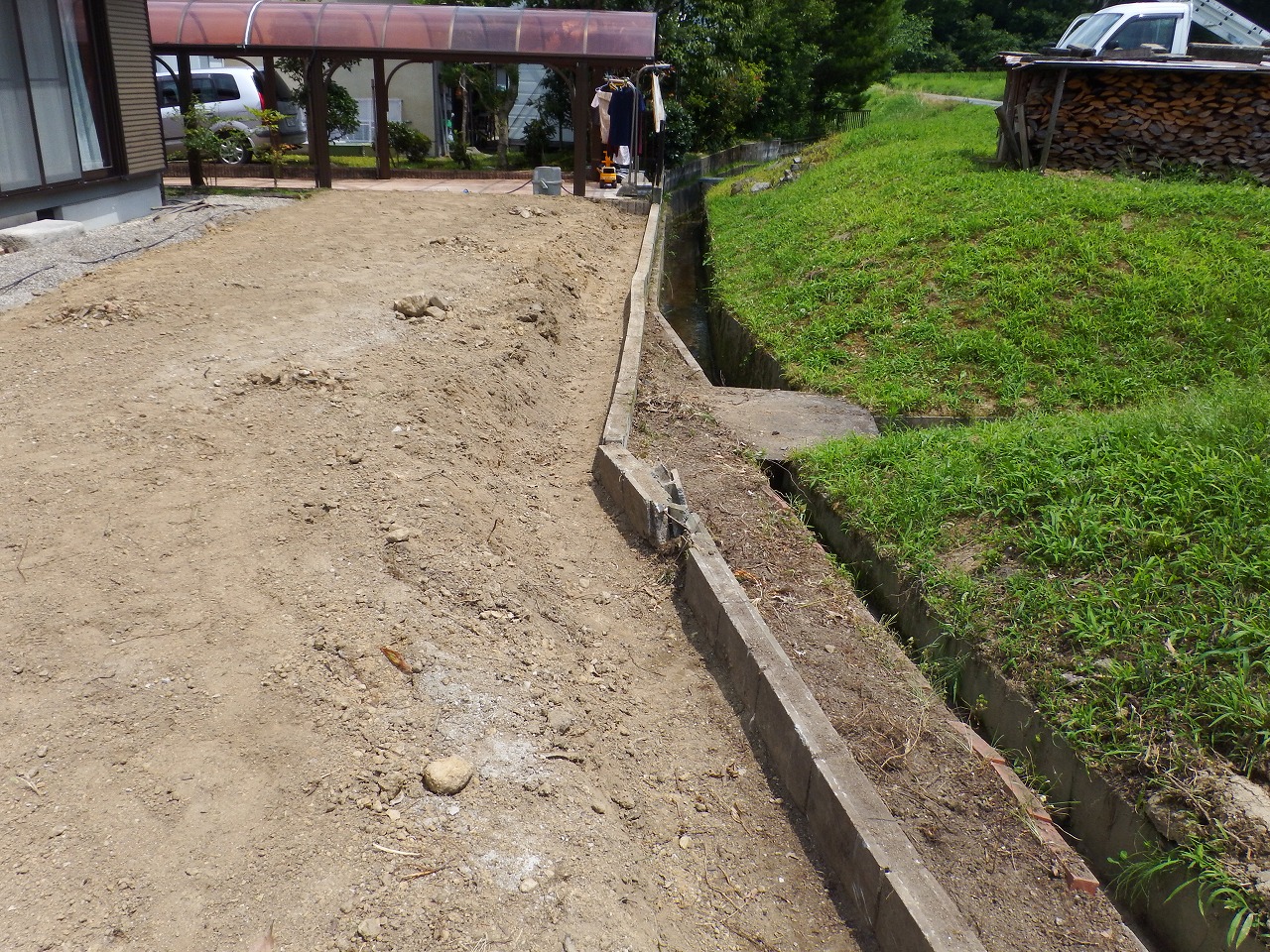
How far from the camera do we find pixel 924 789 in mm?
3857

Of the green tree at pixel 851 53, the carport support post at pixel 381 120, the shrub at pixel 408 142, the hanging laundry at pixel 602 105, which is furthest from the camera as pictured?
the green tree at pixel 851 53

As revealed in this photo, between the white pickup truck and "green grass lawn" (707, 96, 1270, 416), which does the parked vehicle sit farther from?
the white pickup truck

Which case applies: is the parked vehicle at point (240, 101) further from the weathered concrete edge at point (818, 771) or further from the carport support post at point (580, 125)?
the weathered concrete edge at point (818, 771)

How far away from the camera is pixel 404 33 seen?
52.3ft

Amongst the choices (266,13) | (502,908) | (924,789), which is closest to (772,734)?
(924,789)

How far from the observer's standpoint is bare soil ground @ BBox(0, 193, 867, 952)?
2898 millimetres

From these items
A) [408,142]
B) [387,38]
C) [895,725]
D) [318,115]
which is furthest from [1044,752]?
[408,142]

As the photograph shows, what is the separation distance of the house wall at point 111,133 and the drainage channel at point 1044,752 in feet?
29.2

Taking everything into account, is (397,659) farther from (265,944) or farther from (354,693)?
(265,944)

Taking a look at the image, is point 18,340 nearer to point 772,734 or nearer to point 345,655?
point 345,655

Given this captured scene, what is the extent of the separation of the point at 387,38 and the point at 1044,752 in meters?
15.7

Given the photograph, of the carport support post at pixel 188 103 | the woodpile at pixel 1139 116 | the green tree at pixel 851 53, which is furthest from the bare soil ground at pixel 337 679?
the green tree at pixel 851 53

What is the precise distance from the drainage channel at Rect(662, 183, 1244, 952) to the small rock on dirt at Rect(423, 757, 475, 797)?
239 centimetres

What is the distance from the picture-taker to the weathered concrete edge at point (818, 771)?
2963mm
